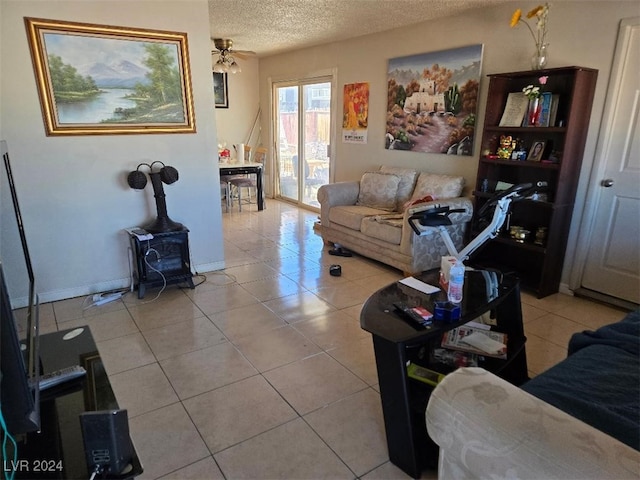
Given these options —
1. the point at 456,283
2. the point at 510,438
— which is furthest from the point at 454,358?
the point at 510,438

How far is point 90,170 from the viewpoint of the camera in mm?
3125

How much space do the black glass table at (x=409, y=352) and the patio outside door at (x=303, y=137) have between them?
4.44 metres

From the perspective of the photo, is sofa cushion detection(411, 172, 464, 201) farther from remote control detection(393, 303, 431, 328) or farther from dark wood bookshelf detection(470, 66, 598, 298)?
remote control detection(393, 303, 431, 328)

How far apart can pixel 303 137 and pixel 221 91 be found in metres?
1.66

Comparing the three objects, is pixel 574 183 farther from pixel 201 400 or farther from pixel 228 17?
pixel 228 17

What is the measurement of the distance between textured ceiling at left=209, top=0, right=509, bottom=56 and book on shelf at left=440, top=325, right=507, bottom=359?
291 centimetres

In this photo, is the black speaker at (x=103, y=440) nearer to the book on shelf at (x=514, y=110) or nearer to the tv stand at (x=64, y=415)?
the tv stand at (x=64, y=415)

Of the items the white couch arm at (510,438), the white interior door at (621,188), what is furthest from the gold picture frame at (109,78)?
the white interior door at (621,188)

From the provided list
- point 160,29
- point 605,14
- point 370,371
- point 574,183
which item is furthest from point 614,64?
point 160,29

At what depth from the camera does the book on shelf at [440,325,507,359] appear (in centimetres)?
189

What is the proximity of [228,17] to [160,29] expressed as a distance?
1347 mm

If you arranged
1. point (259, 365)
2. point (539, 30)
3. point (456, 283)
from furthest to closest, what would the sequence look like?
point (539, 30) → point (259, 365) → point (456, 283)

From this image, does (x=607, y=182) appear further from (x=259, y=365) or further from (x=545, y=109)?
(x=259, y=365)

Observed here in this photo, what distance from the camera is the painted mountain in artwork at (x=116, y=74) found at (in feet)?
9.78
